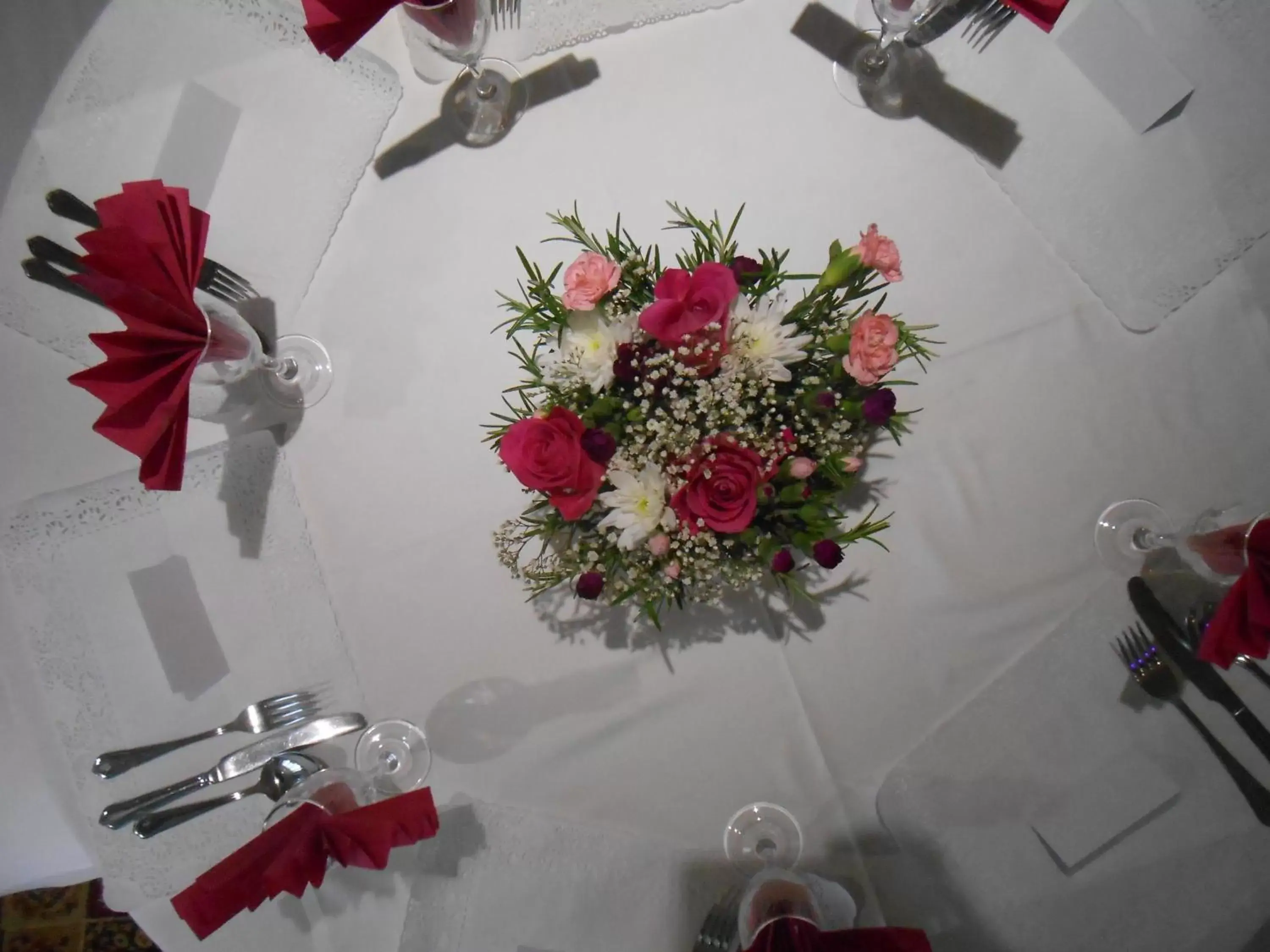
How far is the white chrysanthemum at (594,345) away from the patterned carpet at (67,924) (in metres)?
1.52

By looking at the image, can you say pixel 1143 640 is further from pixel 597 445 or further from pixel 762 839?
pixel 597 445

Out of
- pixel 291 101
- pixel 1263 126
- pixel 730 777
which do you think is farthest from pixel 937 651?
pixel 291 101

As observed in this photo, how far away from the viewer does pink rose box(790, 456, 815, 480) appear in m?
0.73

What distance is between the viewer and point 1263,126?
99cm

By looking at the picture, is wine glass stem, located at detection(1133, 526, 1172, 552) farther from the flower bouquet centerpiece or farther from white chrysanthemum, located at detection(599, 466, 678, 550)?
white chrysanthemum, located at detection(599, 466, 678, 550)

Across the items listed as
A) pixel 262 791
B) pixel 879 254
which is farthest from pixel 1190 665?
pixel 262 791

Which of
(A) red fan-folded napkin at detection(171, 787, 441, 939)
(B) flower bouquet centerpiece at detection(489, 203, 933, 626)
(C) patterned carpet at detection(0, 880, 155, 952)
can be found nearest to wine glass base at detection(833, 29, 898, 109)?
(B) flower bouquet centerpiece at detection(489, 203, 933, 626)

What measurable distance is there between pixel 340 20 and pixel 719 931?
1.09 m

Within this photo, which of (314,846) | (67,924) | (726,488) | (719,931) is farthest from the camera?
(67,924)

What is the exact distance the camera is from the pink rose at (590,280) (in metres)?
0.72

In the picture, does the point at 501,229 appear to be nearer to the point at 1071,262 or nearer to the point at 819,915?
the point at 1071,262

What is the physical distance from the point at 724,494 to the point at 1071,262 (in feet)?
2.22

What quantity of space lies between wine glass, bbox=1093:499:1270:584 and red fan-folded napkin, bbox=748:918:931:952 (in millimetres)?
535

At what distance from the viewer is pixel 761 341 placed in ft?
2.36
